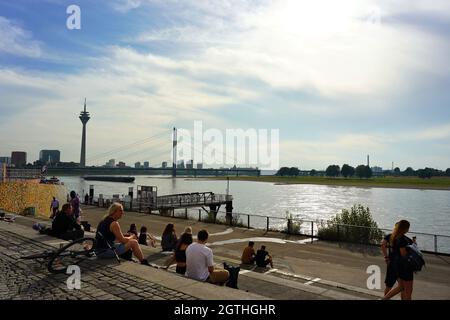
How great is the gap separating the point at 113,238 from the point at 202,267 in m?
2.06

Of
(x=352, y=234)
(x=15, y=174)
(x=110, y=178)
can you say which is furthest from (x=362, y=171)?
(x=352, y=234)

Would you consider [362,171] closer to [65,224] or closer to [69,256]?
[65,224]

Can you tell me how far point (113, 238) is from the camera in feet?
25.8

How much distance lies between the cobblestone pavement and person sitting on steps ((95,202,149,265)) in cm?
33

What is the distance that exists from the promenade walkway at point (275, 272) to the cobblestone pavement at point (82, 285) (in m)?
0.02

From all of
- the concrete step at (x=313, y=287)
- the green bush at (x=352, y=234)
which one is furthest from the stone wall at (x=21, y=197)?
the concrete step at (x=313, y=287)

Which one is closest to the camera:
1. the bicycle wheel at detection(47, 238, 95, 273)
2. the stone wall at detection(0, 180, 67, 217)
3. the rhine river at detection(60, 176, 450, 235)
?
the bicycle wheel at detection(47, 238, 95, 273)

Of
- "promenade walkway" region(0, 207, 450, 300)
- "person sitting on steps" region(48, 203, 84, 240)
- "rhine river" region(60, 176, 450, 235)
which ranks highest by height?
"person sitting on steps" region(48, 203, 84, 240)

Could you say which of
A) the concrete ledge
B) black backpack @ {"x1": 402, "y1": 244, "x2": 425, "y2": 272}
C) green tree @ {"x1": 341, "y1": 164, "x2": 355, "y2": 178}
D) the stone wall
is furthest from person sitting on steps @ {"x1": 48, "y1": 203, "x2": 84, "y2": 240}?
green tree @ {"x1": 341, "y1": 164, "x2": 355, "y2": 178}

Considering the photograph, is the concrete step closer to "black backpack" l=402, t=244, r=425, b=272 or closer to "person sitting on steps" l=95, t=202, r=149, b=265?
"black backpack" l=402, t=244, r=425, b=272

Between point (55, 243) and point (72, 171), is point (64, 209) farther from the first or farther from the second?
point (72, 171)

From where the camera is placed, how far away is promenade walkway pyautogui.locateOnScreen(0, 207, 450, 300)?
6.16 metres

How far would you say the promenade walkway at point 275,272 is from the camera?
20.2 ft
